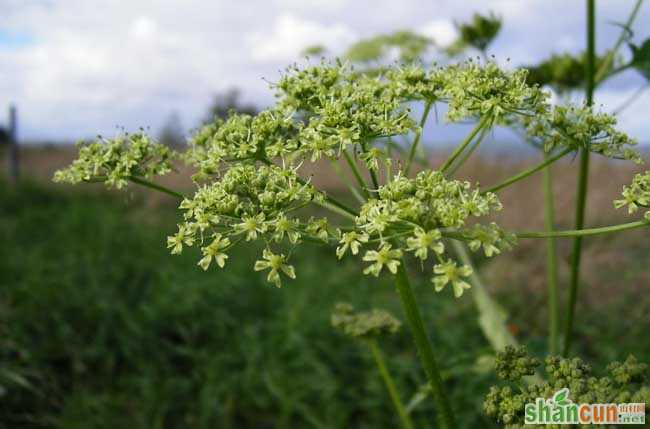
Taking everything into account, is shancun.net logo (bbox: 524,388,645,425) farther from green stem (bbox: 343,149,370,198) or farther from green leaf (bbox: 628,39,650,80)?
green leaf (bbox: 628,39,650,80)

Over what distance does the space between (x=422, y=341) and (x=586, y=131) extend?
3.69ft

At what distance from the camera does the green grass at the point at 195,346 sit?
569 cm

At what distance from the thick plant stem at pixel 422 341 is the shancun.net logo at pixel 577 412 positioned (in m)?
0.37

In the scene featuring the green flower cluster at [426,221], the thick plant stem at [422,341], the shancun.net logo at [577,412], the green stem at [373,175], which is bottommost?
the shancun.net logo at [577,412]

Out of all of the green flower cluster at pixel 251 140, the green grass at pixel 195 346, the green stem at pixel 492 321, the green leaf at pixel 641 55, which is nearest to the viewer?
the green flower cluster at pixel 251 140

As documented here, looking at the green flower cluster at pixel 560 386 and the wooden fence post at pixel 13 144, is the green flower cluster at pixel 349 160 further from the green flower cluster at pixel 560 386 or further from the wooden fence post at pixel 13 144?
the wooden fence post at pixel 13 144

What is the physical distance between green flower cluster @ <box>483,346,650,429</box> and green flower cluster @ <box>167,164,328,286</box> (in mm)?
827

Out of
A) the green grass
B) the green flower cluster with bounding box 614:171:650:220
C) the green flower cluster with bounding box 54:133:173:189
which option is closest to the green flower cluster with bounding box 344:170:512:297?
the green flower cluster with bounding box 614:171:650:220

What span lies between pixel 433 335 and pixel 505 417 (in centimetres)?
486

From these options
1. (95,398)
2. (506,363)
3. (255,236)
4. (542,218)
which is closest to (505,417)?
(506,363)

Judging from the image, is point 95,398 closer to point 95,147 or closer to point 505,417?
point 95,147

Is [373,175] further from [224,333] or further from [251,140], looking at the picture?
[224,333]

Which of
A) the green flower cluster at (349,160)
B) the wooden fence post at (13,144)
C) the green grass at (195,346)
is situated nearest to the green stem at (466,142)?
the green flower cluster at (349,160)

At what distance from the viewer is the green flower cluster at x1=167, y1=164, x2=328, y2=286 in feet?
7.39
